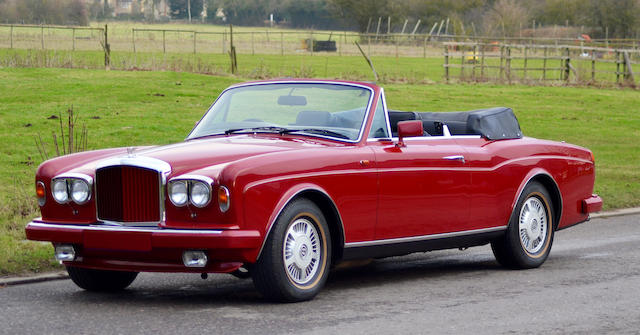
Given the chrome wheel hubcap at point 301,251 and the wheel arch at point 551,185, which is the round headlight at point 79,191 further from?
the wheel arch at point 551,185

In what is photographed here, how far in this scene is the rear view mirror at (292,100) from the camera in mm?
8703

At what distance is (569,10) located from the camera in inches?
4729

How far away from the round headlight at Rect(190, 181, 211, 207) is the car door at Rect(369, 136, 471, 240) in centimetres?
161

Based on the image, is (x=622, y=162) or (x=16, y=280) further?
(x=622, y=162)

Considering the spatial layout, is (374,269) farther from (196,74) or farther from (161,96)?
(196,74)

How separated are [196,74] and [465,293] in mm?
25347

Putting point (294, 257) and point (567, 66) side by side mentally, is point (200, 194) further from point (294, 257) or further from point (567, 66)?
point (567, 66)

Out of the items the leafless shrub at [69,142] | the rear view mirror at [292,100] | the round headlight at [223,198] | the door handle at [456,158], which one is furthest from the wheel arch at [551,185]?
the leafless shrub at [69,142]

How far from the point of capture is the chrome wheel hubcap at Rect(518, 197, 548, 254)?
9609 mm

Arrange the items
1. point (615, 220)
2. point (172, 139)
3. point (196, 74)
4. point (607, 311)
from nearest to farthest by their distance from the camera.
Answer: point (607, 311)
point (615, 220)
point (172, 139)
point (196, 74)

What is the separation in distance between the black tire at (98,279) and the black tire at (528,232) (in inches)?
129

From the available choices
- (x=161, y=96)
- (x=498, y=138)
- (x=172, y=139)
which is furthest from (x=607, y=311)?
(x=161, y=96)

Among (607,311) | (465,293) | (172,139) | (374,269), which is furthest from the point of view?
(172,139)

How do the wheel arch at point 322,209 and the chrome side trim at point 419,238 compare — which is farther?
the chrome side trim at point 419,238
